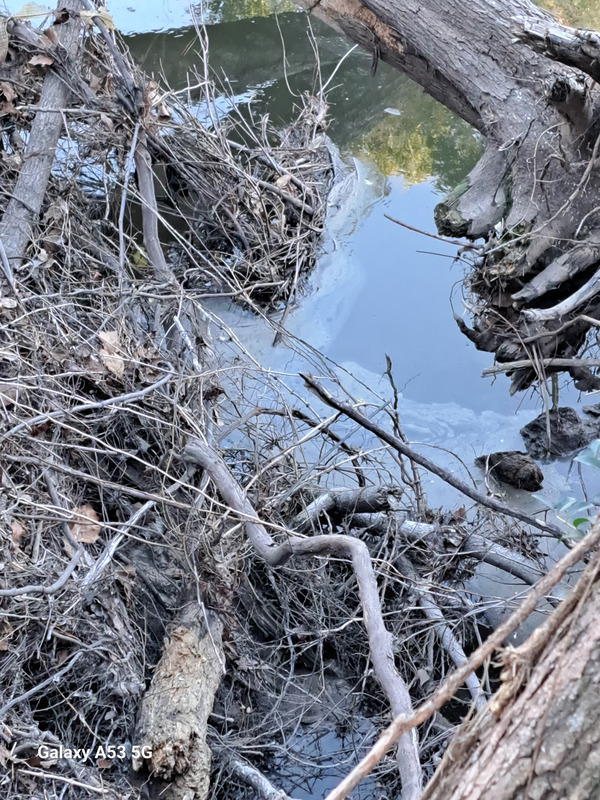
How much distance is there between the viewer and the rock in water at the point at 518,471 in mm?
3119

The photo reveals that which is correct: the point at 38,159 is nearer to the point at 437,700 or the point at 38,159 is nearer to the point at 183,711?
the point at 183,711

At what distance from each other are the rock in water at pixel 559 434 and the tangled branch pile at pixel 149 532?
70cm

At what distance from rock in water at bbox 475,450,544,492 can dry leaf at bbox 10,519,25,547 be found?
6.19 ft

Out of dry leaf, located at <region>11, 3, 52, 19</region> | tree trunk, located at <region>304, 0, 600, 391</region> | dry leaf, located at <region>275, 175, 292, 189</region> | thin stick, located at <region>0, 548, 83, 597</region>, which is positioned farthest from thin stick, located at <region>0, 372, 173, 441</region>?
dry leaf, located at <region>11, 3, 52, 19</region>

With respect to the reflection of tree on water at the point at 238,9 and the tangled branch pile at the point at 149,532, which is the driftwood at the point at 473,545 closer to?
the tangled branch pile at the point at 149,532

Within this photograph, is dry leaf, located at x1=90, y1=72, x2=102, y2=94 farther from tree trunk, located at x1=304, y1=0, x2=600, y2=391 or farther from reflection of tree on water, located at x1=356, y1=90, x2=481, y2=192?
reflection of tree on water, located at x1=356, y1=90, x2=481, y2=192

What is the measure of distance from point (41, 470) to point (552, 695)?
1995mm

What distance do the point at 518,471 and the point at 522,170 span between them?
161 centimetres

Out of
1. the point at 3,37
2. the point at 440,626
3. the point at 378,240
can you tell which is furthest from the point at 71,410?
the point at 378,240

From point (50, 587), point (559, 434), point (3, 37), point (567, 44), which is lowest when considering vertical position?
→ point (50, 587)

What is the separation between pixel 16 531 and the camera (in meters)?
2.19

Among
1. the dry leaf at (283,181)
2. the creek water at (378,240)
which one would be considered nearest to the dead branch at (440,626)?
the creek water at (378,240)

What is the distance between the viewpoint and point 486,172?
3773 millimetres

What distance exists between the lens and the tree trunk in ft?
10.6
